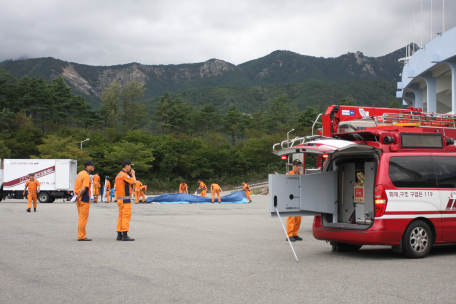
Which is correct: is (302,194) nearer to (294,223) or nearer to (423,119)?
(294,223)

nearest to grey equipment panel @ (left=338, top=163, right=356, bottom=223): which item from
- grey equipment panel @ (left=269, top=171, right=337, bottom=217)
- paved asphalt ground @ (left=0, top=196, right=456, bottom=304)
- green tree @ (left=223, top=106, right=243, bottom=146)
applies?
grey equipment panel @ (left=269, top=171, right=337, bottom=217)

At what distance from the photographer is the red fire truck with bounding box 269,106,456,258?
8180 mm

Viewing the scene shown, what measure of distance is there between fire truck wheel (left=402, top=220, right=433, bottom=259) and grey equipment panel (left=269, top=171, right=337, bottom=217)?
1625 mm

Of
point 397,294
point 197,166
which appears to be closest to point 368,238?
point 397,294

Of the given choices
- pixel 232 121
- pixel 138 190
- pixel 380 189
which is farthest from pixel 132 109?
pixel 380 189

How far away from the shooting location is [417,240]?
838 centimetres

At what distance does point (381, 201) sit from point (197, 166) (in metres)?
68.0

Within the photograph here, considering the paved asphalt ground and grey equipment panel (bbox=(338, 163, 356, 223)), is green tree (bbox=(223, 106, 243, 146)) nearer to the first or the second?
the paved asphalt ground

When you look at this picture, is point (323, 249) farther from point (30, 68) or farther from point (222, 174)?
point (30, 68)

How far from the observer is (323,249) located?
9.75 m

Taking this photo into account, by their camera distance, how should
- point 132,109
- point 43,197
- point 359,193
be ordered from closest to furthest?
point 359,193 → point 43,197 → point 132,109

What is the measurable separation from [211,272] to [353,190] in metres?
3.90

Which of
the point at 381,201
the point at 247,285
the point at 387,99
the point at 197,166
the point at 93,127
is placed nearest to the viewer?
the point at 247,285

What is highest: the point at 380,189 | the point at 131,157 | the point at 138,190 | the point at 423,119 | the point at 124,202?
the point at 131,157
